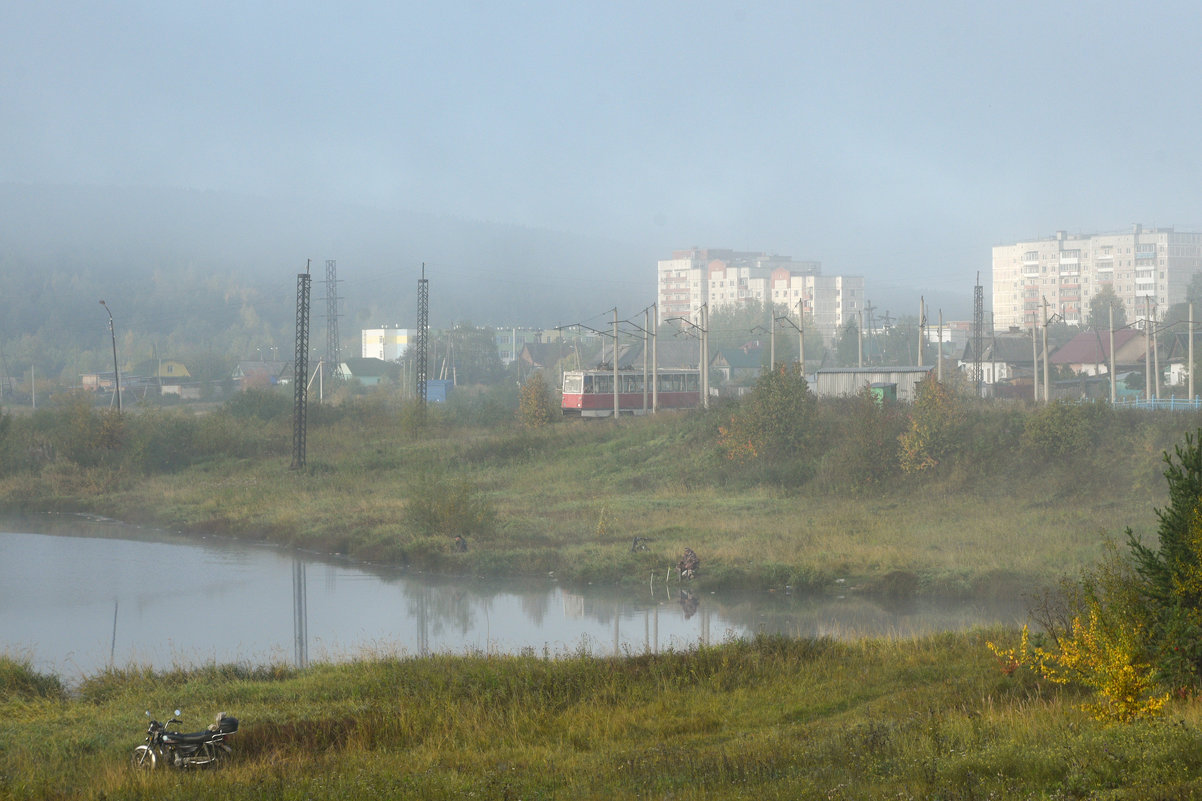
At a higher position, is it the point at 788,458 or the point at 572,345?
the point at 572,345

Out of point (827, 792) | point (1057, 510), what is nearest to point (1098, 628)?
point (827, 792)

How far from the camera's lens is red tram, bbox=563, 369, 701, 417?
51.9 meters

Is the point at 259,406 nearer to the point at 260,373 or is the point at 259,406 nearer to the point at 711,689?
the point at 711,689

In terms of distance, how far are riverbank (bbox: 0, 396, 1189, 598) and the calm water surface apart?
1185 millimetres

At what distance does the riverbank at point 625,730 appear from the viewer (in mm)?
6672

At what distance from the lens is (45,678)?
521 inches

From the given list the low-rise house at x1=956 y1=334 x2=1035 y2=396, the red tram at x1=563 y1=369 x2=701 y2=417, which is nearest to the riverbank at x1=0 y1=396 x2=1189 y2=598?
the red tram at x1=563 y1=369 x2=701 y2=417

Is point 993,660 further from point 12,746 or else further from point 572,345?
point 572,345

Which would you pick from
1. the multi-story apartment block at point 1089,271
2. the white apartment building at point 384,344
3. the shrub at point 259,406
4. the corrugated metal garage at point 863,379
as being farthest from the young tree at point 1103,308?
the white apartment building at point 384,344

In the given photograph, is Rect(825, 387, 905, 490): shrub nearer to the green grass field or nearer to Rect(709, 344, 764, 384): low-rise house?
the green grass field

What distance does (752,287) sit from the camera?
520ft

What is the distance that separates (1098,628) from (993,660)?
4.11m

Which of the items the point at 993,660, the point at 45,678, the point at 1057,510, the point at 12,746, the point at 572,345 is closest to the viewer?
the point at 12,746

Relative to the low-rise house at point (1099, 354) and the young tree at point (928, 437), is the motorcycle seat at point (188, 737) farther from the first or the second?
the low-rise house at point (1099, 354)
